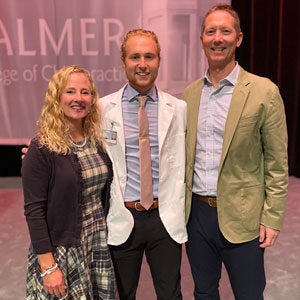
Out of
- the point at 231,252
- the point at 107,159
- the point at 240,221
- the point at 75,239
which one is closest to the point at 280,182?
the point at 240,221

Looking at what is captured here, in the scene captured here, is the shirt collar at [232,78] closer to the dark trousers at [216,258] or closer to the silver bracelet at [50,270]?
the dark trousers at [216,258]

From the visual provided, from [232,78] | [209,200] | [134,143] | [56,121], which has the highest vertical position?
[232,78]

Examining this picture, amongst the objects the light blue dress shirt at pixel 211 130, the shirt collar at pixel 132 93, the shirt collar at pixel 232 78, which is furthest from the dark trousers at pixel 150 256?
the shirt collar at pixel 232 78

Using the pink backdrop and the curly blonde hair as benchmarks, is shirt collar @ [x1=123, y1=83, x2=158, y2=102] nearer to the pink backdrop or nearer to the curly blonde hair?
the curly blonde hair

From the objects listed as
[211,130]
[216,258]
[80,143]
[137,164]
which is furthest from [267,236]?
[80,143]

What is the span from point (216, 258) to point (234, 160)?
0.44 metres

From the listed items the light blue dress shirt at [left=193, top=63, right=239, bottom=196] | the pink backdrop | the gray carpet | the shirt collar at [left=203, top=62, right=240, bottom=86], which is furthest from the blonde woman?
the pink backdrop

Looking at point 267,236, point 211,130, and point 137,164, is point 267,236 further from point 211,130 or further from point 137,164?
point 137,164

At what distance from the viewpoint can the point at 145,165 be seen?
160 cm

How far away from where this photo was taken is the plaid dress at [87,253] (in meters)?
1.49

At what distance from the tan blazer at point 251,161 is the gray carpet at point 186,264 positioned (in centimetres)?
91

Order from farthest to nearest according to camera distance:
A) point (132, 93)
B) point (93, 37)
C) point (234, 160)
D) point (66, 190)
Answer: point (93, 37) → point (132, 93) → point (234, 160) → point (66, 190)

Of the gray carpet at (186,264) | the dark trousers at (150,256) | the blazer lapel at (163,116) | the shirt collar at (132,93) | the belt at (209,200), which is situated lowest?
the gray carpet at (186,264)

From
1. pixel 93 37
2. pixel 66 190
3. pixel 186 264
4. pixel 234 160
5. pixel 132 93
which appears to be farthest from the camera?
pixel 93 37
